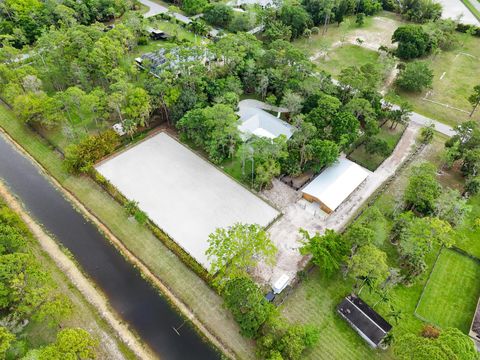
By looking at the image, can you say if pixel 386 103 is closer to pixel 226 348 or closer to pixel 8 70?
pixel 226 348

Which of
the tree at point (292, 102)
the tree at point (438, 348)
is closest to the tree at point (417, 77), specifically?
the tree at point (292, 102)

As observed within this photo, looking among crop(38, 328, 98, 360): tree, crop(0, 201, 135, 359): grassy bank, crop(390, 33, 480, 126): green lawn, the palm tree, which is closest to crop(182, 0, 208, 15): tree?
crop(390, 33, 480, 126): green lawn

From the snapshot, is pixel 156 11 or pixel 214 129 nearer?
pixel 214 129

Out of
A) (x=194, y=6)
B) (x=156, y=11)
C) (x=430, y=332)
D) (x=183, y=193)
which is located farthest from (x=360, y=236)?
(x=156, y=11)

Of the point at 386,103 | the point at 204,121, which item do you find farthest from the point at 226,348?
the point at 386,103

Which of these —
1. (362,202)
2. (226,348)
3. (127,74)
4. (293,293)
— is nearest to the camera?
(226,348)

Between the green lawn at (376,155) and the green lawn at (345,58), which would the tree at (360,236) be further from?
the green lawn at (345,58)

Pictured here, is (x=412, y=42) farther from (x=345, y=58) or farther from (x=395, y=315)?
(x=395, y=315)
